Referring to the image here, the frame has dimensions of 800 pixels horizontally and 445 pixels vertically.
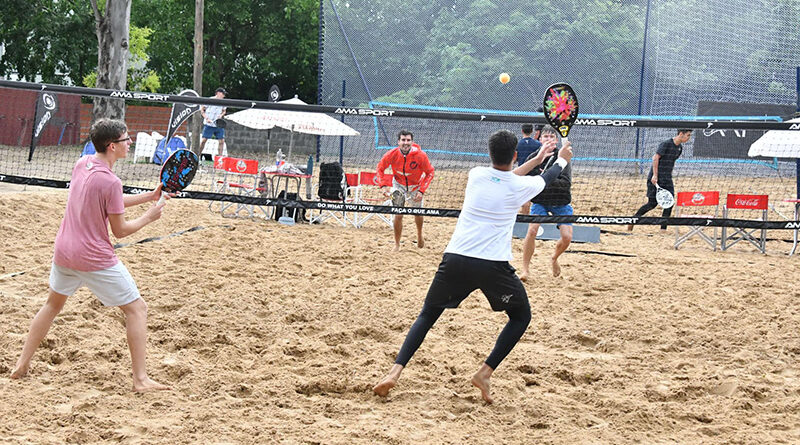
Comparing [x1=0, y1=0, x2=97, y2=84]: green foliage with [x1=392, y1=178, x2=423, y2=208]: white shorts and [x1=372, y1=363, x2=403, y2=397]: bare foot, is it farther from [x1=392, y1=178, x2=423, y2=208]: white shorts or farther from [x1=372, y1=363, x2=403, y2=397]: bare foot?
[x1=372, y1=363, x2=403, y2=397]: bare foot

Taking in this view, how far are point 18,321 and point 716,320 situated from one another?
550 centimetres

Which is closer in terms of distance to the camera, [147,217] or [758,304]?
[147,217]

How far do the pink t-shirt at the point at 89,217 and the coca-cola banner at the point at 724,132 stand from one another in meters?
17.2

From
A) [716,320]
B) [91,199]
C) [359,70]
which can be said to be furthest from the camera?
[359,70]

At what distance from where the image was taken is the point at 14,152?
61.2ft

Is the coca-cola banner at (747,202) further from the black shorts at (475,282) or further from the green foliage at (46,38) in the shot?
the green foliage at (46,38)

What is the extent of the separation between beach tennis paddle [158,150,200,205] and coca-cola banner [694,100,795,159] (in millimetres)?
16459

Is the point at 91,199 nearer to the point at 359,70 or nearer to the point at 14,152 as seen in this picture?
the point at 359,70

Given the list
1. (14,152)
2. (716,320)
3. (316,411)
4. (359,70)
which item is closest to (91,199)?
(316,411)

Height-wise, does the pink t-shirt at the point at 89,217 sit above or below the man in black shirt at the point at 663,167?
below

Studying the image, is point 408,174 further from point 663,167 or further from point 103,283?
point 103,283

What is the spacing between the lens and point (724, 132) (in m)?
19.2

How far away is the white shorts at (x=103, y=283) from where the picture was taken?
4246 mm

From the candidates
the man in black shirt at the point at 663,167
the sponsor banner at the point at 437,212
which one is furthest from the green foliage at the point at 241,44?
the sponsor banner at the point at 437,212
